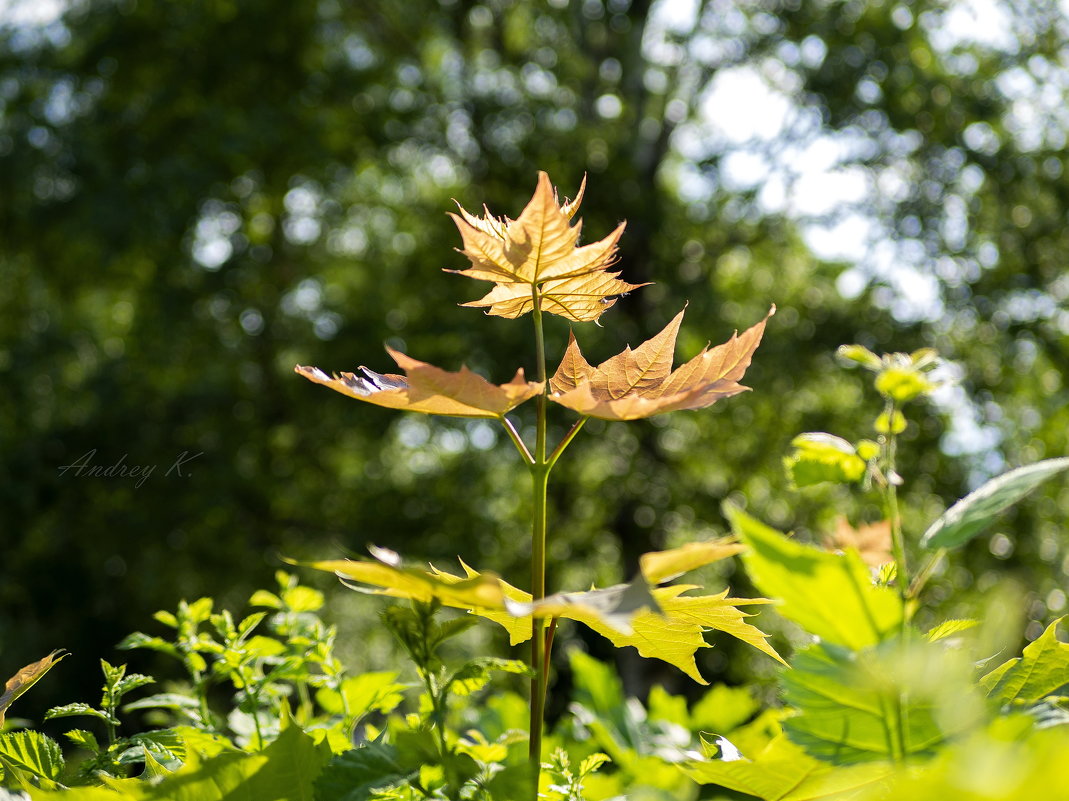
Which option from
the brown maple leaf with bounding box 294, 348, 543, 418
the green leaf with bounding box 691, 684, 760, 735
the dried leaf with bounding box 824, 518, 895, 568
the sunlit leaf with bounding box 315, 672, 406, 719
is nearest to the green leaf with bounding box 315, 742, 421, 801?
the brown maple leaf with bounding box 294, 348, 543, 418

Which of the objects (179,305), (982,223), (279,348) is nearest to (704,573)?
(982,223)

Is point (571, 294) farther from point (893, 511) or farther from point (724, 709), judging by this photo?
point (724, 709)

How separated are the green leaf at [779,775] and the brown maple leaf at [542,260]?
24 centimetres

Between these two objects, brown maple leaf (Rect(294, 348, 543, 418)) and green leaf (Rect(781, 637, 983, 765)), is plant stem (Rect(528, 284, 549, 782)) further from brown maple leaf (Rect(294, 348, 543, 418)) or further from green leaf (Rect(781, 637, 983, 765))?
green leaf (Rect(781, 637, 983, 765))

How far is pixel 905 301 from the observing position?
505 centimetres

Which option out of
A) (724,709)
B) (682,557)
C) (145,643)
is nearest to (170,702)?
(145,643)

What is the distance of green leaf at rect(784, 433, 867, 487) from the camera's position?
427 millimetres

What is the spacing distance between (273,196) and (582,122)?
6.77 feet

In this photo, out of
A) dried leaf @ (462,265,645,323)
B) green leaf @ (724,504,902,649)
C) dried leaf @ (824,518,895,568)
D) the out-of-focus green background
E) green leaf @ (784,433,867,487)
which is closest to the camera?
green leaf @ (724,504,902,649)

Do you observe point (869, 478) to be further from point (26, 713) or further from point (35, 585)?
point (35, 585)

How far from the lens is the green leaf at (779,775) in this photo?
0.41 m

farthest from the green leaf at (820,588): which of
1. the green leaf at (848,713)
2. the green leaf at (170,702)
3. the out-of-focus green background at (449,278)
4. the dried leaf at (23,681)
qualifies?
the out-of-focus green background at (449,278)

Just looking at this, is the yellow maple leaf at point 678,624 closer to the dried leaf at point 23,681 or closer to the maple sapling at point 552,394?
the maple sapling at point 552,394

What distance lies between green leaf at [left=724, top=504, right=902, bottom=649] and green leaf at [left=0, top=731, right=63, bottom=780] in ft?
1.40
